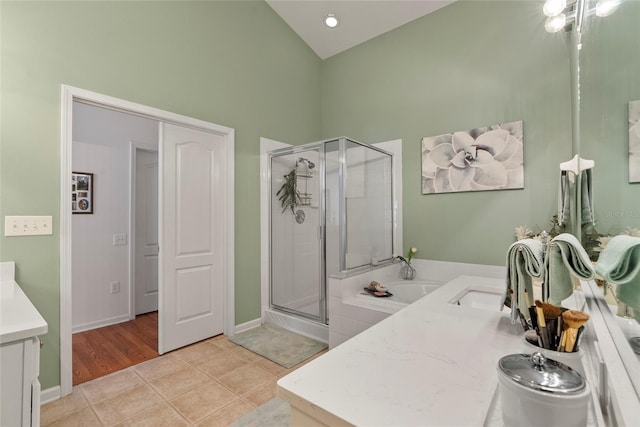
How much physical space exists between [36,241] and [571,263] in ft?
8.92

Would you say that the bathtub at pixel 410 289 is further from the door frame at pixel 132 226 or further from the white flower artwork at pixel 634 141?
the door frame at pixel 132 226

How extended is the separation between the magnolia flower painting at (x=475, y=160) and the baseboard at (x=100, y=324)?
3732mm

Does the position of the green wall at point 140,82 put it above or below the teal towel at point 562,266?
above

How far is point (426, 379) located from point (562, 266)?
0.44 meters

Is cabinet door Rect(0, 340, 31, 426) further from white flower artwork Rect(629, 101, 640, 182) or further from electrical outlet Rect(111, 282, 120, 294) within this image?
electrical outlet Rect(111, 282, 120, 294)

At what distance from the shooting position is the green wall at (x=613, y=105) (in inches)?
24.0

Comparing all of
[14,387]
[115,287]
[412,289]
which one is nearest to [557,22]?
[412,289]

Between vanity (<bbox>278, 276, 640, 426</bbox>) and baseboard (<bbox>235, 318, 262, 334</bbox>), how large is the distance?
2.29 m

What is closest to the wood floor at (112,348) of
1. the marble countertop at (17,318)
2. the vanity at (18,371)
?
the marble countertop at (17,318)

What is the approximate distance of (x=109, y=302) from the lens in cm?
330

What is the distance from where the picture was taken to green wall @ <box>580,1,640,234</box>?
61 centimetres

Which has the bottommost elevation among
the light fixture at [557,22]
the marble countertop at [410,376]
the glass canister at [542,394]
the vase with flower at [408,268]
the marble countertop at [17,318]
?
the vase with flower at [408,268]

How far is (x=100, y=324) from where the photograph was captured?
3213 millimetres

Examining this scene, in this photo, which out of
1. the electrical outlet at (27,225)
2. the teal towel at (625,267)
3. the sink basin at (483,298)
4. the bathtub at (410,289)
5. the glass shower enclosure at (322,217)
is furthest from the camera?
the bathtub at (410,289)
